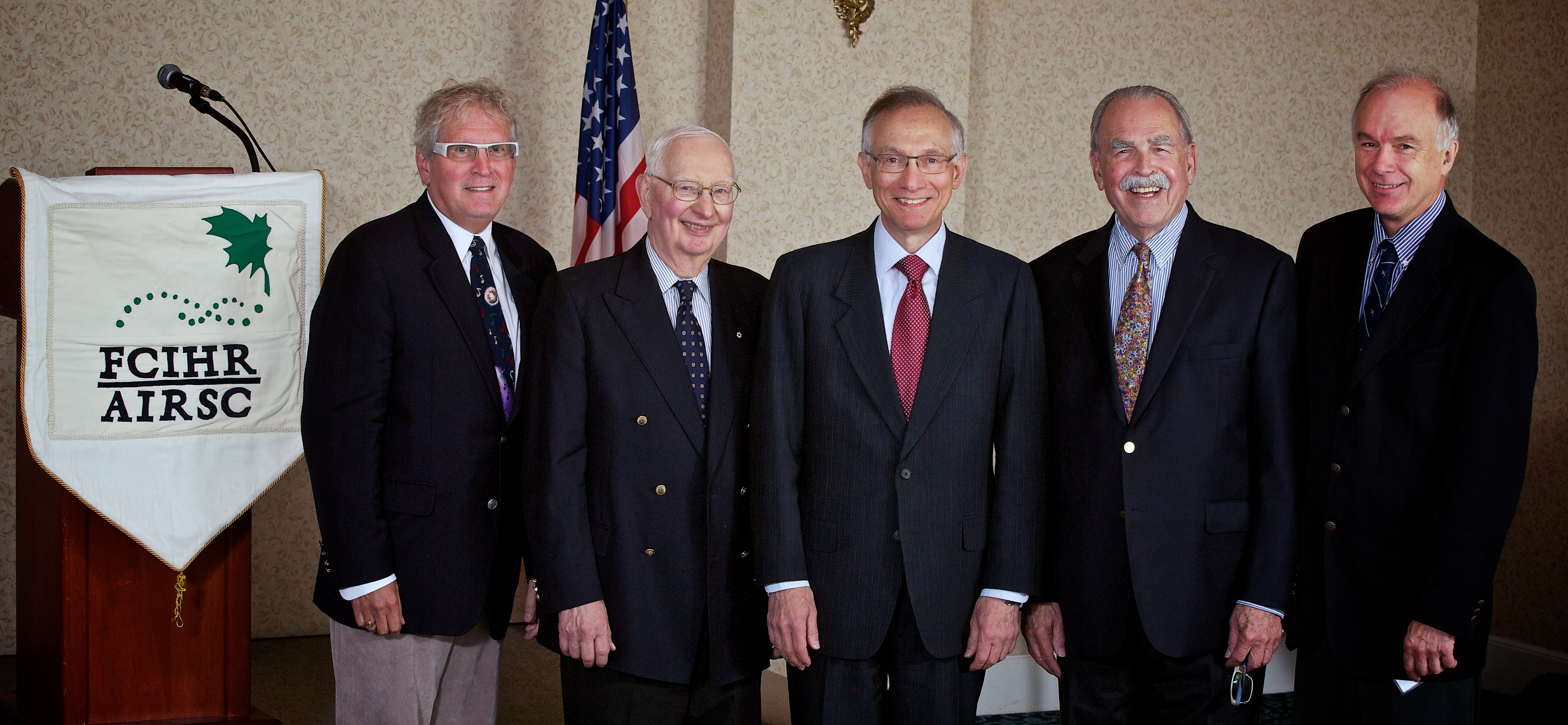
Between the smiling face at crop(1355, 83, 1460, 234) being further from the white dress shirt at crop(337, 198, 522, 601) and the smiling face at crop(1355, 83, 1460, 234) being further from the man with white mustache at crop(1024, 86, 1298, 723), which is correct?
the white dress shirt at crop(337, 198, 522, 601)

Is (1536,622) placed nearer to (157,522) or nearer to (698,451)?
(698,451)

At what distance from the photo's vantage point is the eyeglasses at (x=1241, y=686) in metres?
2.02

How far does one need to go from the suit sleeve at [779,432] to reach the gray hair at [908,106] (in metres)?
0.30

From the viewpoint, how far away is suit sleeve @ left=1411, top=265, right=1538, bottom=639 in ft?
6.16

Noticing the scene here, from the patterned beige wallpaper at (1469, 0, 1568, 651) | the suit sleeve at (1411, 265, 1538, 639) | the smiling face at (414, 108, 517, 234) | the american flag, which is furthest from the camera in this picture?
the patterned beige wallpaper at (1469, 0, 1568, 651)

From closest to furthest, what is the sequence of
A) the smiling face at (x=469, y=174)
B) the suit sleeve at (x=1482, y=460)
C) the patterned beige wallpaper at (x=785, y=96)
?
the suit sleeve at (x=1482, y=460), the smiling face at (x=469, y=174), the patterned beige wallpaper at (x=785, y=96)

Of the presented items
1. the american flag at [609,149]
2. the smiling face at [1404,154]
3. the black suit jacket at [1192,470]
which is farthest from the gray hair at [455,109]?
the smiling face at [1404,154]

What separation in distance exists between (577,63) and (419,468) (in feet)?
8.77

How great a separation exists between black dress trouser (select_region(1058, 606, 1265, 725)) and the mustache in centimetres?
76

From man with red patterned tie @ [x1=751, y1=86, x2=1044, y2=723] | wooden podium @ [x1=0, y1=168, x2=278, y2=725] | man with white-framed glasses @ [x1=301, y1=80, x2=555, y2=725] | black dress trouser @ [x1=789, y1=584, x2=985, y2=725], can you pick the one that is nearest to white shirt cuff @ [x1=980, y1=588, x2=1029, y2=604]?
man with red patterned tie @ [x1=751, y1=86, x2=1044, y2=723]

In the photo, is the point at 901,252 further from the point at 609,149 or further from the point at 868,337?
the point at 609,149

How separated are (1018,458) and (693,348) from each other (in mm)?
609

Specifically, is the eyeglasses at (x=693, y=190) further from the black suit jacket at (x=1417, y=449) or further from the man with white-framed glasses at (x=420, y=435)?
the black suit jacket at (x=1417, y=449)

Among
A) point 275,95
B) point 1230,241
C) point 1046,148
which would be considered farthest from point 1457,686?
point 275,95
